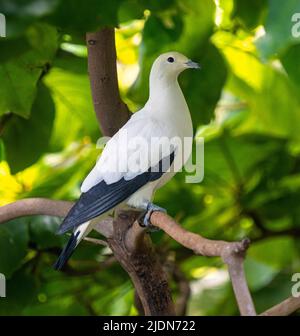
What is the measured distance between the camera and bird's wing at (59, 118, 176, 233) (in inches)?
22.1

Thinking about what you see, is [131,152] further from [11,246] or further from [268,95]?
[268,95]

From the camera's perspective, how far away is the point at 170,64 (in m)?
0.59

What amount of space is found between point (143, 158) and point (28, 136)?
0.29m

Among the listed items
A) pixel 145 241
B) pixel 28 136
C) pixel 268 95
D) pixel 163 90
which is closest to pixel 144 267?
pixel 145 241

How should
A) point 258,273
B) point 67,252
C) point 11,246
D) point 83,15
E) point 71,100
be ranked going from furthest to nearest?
point 258,273, point 71,100, point 11,246, point 67,252, point 83,15

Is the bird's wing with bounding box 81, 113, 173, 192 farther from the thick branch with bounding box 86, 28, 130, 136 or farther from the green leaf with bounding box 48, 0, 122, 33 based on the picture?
the green leaf with bounding box 48, 0, 122, 33

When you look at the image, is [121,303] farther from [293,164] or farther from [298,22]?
[298,22]

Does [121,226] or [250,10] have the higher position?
[250,10]

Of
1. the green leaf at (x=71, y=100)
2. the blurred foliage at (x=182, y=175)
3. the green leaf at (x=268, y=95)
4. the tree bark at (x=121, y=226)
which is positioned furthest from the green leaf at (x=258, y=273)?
the tree bark at (x=121, y=226)

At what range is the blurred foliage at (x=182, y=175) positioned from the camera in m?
0.79

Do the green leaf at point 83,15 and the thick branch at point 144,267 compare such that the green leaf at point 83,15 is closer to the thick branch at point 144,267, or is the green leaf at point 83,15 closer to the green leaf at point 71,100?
the thick branch at point 144,267

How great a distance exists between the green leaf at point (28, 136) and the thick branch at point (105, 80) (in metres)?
0.19

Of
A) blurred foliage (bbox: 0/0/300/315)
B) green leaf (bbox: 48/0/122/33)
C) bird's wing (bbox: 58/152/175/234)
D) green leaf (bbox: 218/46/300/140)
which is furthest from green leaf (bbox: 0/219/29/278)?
green leaf (bbox: 48/0/122/33)
